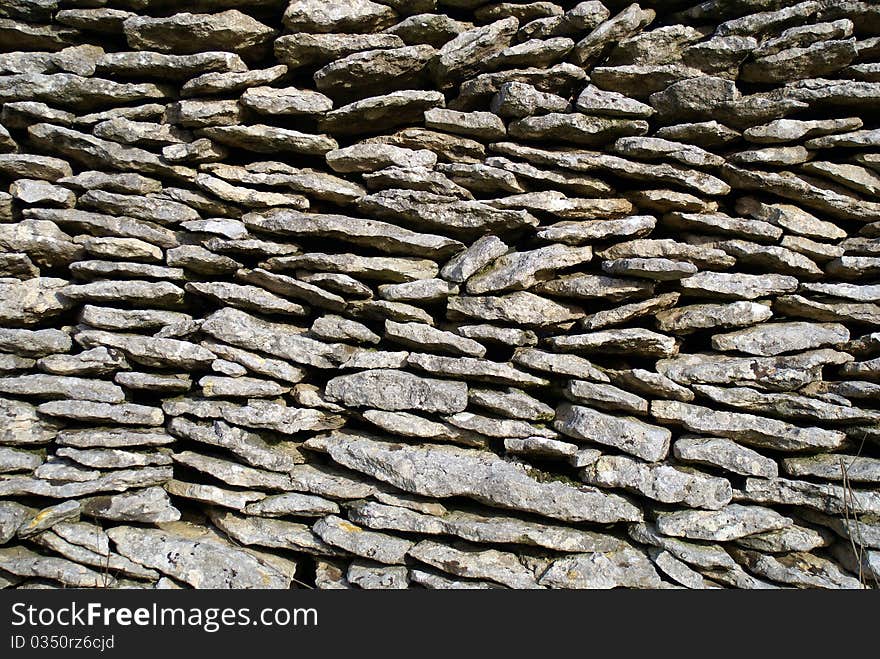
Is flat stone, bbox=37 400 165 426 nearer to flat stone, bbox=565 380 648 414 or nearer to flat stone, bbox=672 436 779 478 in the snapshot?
flat stone, bbox=565 380 648 414

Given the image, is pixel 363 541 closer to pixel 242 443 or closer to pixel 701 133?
pixel 242 443

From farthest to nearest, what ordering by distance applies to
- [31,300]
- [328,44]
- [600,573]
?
[328,44] → [31,300] → [600,573]

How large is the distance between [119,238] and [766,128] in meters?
5.02

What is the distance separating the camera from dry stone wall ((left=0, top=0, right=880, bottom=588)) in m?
4.20

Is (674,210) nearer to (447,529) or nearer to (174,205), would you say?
(447,529)

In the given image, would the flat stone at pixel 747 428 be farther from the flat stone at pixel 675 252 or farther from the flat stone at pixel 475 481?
the flat stone at pixel 675 252

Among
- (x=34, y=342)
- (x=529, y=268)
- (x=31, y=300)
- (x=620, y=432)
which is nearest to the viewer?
(x=620, y=432)

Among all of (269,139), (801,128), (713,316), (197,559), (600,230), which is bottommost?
(197,559)

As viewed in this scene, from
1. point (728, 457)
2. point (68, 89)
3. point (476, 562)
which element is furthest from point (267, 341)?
point (728, 457)

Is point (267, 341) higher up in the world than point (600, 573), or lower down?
higher up

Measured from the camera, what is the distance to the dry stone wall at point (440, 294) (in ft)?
13.8

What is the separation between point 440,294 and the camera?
181 inches

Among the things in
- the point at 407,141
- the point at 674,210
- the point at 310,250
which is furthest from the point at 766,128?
the point at 310,250

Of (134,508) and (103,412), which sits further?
(103,412)
